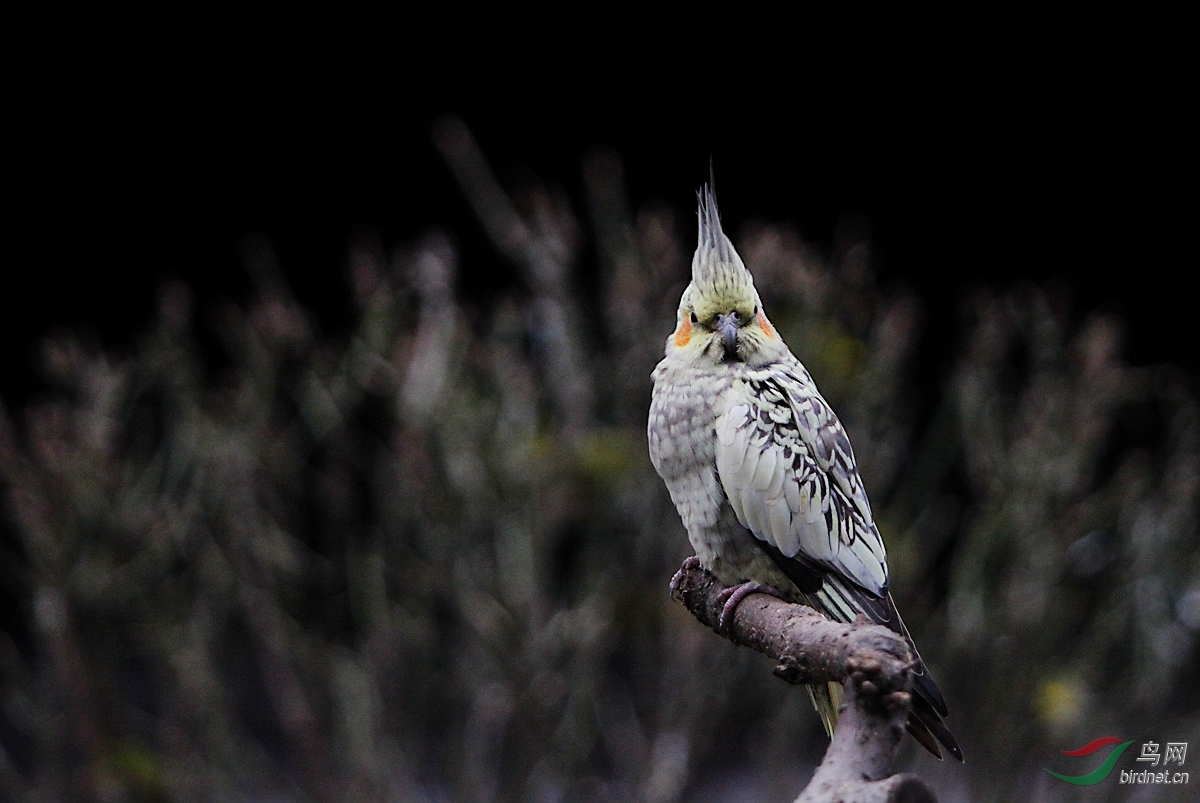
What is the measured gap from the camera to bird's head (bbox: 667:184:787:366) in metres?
1.48

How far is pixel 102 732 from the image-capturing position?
3.85 m

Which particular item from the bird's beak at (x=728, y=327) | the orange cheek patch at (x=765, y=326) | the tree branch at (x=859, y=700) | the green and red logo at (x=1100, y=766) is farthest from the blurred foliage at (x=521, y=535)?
the tree branch at (x=859, y=700)

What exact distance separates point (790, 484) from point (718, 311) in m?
0.29

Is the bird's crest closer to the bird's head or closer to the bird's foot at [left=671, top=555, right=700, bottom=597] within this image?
the bird's head

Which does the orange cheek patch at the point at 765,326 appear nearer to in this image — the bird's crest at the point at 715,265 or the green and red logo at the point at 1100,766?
the bird's crest at the point at 715,265

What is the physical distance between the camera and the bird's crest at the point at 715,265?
1.44 metres

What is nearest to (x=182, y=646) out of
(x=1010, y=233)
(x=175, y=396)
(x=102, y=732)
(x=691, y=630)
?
(x=102, y=732)

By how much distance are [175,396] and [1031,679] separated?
3.10 metres

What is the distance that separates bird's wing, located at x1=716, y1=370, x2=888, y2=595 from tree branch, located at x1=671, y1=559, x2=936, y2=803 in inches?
14.4

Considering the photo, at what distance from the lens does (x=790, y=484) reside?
1.64 metres

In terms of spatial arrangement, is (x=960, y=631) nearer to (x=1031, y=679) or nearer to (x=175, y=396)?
(x=1031, y=679)

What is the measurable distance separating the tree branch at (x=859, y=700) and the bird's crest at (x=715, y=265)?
494 mm

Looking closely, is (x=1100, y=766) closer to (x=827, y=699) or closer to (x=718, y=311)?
(x=827, y=699)

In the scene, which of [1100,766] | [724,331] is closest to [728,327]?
[724,331]
